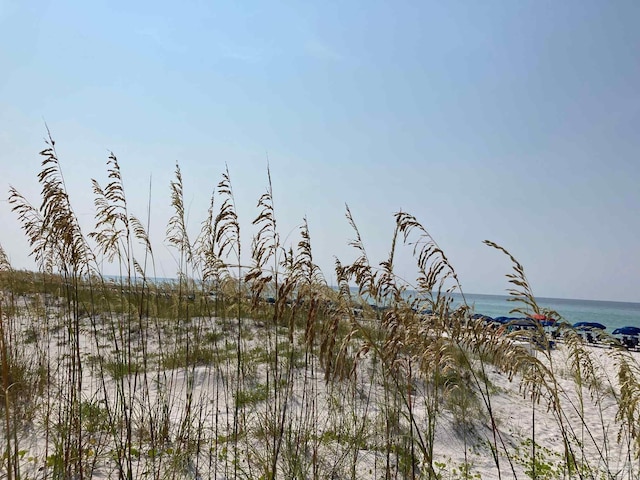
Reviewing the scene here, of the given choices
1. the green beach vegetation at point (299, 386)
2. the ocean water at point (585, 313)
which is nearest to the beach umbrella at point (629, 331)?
the ocean water at point (585, 313)

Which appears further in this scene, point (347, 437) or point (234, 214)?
point (347, 437)

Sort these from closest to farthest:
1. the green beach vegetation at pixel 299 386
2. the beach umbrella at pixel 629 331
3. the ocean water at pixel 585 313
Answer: the green beach vegetation at pixel 299 386, the beach umbrella at pixel 629 331, the ocean water at pixel 585 313

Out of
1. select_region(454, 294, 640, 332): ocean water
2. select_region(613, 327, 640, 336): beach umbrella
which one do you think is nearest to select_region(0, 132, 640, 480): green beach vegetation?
select_region(454, 294, 640, 332): ocean water

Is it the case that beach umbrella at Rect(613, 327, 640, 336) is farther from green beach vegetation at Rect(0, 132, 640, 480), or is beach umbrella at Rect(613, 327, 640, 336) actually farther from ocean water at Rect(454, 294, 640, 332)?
green beach vegetation at Rect(0, 132, 640, 480)

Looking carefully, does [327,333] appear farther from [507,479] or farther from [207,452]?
[507,479]

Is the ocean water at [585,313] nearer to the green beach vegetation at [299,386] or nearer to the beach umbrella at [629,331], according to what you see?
the green beach vegetation at [299,386]

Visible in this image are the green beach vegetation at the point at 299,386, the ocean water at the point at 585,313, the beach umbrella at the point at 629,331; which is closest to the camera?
the green beach vegetation at the point at 299,386

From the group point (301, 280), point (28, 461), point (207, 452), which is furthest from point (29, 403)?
point (301, 280)

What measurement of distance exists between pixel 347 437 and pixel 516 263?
3160 millimetres

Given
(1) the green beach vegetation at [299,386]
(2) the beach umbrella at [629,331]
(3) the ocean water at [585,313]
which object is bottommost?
(3) the ocean water at [585,313]

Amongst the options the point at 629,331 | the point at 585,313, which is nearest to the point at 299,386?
the point at 629,331

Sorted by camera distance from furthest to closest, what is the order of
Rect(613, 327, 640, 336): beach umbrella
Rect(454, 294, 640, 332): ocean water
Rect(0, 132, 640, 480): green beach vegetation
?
Rect(454, 294, 640, 332): ocean water → Rect(613, 327, 640, 336): beach umbrella → Rect(0, 132, 640, 480): green beach vegetation

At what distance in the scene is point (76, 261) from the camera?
292 centimetres

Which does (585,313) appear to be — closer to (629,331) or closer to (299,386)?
(629,331)
